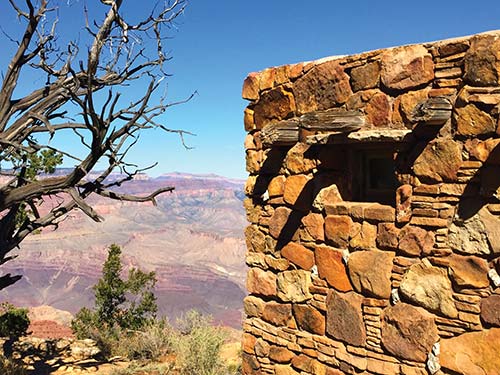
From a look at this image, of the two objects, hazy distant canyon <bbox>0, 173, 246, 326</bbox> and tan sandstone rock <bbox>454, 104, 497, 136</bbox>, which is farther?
hazy distant canyon <bbox>0, 173, 246, 326</bbox>

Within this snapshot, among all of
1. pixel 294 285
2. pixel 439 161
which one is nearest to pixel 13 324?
pixel 294 285

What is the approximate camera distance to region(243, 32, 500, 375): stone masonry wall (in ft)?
9.77

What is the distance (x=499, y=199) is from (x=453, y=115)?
0.62 m

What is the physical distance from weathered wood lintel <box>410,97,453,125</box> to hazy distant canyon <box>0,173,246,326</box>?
57.4m

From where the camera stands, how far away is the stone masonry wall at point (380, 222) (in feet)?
9.77

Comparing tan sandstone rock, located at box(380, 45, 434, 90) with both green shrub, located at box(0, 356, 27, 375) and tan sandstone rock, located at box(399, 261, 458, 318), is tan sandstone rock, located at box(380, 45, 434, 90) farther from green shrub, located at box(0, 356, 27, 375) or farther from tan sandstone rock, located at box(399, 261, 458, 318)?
green shrub, located at box(0, 356, 27, 375)

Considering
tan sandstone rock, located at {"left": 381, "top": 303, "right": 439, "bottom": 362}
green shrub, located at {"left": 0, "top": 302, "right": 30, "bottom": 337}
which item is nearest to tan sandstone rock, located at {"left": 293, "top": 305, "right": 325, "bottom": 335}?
tan sandstone rock, located at {"left": 381, "top": 303, "right": 439, "bottom": 362}

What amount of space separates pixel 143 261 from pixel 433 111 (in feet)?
306

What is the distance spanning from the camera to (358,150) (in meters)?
3.91

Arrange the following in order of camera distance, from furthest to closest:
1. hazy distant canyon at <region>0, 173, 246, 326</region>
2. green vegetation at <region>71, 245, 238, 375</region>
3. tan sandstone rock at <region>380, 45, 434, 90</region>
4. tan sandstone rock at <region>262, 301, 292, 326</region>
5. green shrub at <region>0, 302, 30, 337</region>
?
hazy distant canyon at <region>0, 173, 246, 326</region> → green shrub at <region>0, 302, 30, 337</region> → green vegetation at <region>71, 245, 238, 375</region> → tan sandstone rock at <region>262, 301, 292, 326</region> → tan sandstone rock at <region>380, 45, 434, 90</region>

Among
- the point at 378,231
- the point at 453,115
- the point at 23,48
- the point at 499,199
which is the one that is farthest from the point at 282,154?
the point at 23,48

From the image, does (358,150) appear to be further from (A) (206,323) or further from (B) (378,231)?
(A) (206,323)

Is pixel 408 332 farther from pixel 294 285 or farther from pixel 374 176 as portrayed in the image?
pixel 374 176

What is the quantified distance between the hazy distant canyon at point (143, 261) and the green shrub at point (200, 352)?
51.1 metres
